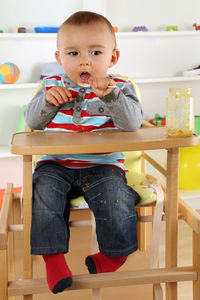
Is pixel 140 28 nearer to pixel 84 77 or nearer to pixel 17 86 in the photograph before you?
pixel 17 86

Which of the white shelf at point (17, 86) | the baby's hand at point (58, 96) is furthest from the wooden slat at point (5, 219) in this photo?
the white shelf at point (17, 86)

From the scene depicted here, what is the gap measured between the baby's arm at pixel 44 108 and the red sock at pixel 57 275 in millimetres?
423

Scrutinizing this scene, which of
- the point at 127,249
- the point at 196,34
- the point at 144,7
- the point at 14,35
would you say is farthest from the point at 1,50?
the point at 127,249

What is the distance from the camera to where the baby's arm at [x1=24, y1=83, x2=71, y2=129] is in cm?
123

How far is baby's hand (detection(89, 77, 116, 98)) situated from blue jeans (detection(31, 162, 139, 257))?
27 centimetres

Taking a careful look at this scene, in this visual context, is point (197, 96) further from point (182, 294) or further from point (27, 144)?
point (27, 144)

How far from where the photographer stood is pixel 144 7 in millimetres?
3020

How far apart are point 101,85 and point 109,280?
0.53 meters

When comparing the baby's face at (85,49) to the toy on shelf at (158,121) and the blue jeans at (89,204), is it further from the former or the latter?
the toy on shelf at (158,121)

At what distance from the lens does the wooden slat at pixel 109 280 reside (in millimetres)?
1203

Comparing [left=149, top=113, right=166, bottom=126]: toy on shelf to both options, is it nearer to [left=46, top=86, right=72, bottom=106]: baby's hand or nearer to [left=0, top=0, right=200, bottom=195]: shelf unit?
[left=0, top=0, right=200, bottom=195]: shelf unit

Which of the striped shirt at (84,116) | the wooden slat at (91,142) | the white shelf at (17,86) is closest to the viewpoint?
the wooden slat at (91,142)

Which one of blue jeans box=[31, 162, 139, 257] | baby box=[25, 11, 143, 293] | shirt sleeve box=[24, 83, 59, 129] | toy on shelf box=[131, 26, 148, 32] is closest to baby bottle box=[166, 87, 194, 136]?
baby box=[25, 11, 143, 293]

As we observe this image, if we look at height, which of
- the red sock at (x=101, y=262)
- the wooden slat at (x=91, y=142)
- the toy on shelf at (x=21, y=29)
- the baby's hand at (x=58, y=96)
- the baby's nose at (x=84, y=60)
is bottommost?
the red sock at (x=101, y=262)
